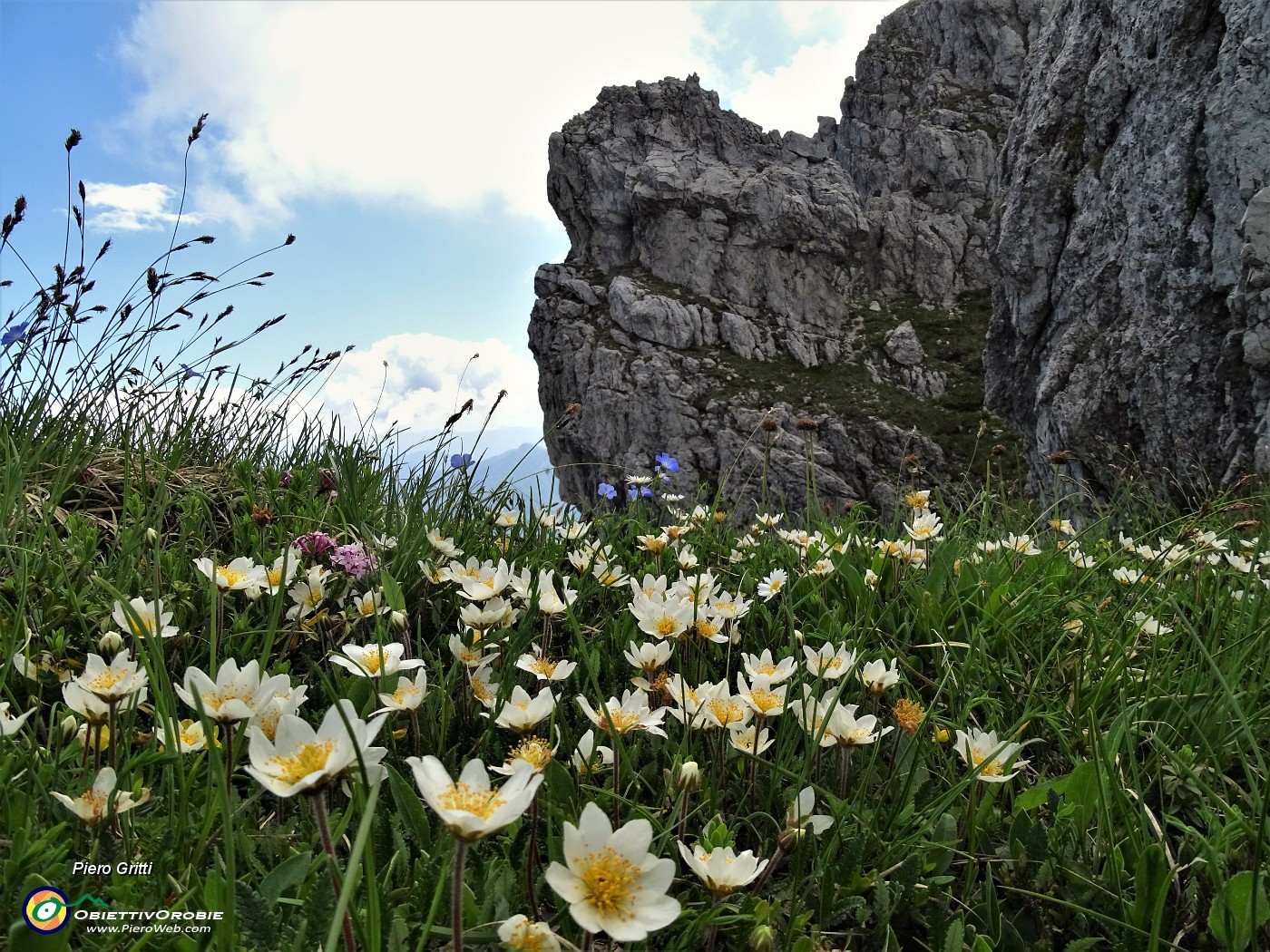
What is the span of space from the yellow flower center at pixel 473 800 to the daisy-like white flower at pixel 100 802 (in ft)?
2.06

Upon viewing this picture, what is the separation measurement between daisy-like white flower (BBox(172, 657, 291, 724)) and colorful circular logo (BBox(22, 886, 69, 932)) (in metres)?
0.27

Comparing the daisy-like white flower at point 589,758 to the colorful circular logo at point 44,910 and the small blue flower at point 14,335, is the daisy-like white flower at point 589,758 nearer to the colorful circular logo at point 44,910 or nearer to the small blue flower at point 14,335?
the colorful circular logo at point 44,910

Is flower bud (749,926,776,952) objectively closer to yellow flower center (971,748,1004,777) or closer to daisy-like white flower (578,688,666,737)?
daisy-like white flower (578,688,666,737)

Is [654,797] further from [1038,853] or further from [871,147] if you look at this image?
[871,147]

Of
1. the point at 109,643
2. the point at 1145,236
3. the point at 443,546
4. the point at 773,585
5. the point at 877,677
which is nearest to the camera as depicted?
the point at 109,643

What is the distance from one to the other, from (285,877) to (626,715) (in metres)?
0.62

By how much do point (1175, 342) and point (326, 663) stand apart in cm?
2414

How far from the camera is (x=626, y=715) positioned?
1.33 meters

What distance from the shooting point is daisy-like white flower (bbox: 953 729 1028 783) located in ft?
4.17

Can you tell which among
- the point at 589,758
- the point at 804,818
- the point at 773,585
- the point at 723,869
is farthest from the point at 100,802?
the point at 773,585

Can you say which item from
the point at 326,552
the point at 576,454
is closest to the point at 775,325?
the point at 576,454

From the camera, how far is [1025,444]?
3100 cm

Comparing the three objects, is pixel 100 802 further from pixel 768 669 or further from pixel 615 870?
pixel 768 669

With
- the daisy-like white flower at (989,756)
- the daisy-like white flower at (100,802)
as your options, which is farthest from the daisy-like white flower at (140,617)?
the daisy-like white flower at (989,756)
